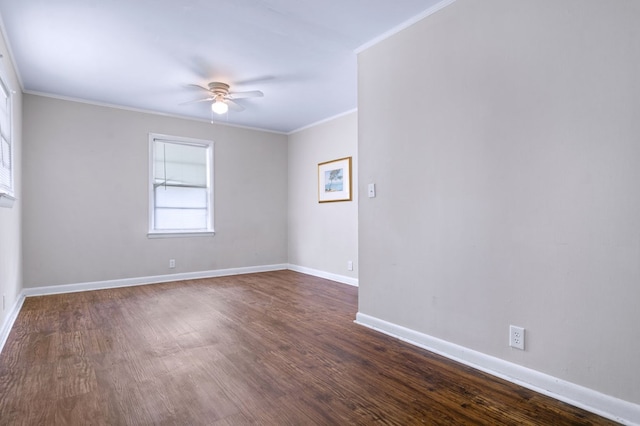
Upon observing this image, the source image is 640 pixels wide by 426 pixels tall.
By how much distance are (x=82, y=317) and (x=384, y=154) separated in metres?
3.30

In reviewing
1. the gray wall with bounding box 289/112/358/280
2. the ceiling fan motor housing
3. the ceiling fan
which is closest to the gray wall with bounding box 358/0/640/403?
the ceiling fan

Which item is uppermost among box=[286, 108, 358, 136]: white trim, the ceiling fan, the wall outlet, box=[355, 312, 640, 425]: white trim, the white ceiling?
the white ceiling

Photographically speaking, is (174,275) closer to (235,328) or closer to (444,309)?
(235,328)

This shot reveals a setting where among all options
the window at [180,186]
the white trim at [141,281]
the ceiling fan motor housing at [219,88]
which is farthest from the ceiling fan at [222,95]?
the white trim at [141,281]

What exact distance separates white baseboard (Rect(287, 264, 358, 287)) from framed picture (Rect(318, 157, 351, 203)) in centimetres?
116

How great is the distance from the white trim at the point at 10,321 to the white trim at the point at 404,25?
3.80 meters

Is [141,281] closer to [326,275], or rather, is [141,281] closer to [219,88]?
[326,275]

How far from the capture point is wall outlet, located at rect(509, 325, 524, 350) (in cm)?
203

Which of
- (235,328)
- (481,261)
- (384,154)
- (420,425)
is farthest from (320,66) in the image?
(420,425)

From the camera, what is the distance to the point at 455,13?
240 centimetres

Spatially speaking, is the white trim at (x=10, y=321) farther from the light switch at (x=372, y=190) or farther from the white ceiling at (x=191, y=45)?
the light switch at (x=372, y=190)

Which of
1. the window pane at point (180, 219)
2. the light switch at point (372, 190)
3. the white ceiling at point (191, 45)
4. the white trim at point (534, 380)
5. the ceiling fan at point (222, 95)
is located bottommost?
the white trim at point (534, 380)

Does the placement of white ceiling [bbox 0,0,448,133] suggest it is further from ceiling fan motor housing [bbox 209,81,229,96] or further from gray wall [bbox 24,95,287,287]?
gray wall [bbox 24,95,287,287]

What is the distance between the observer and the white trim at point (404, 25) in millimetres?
2461
